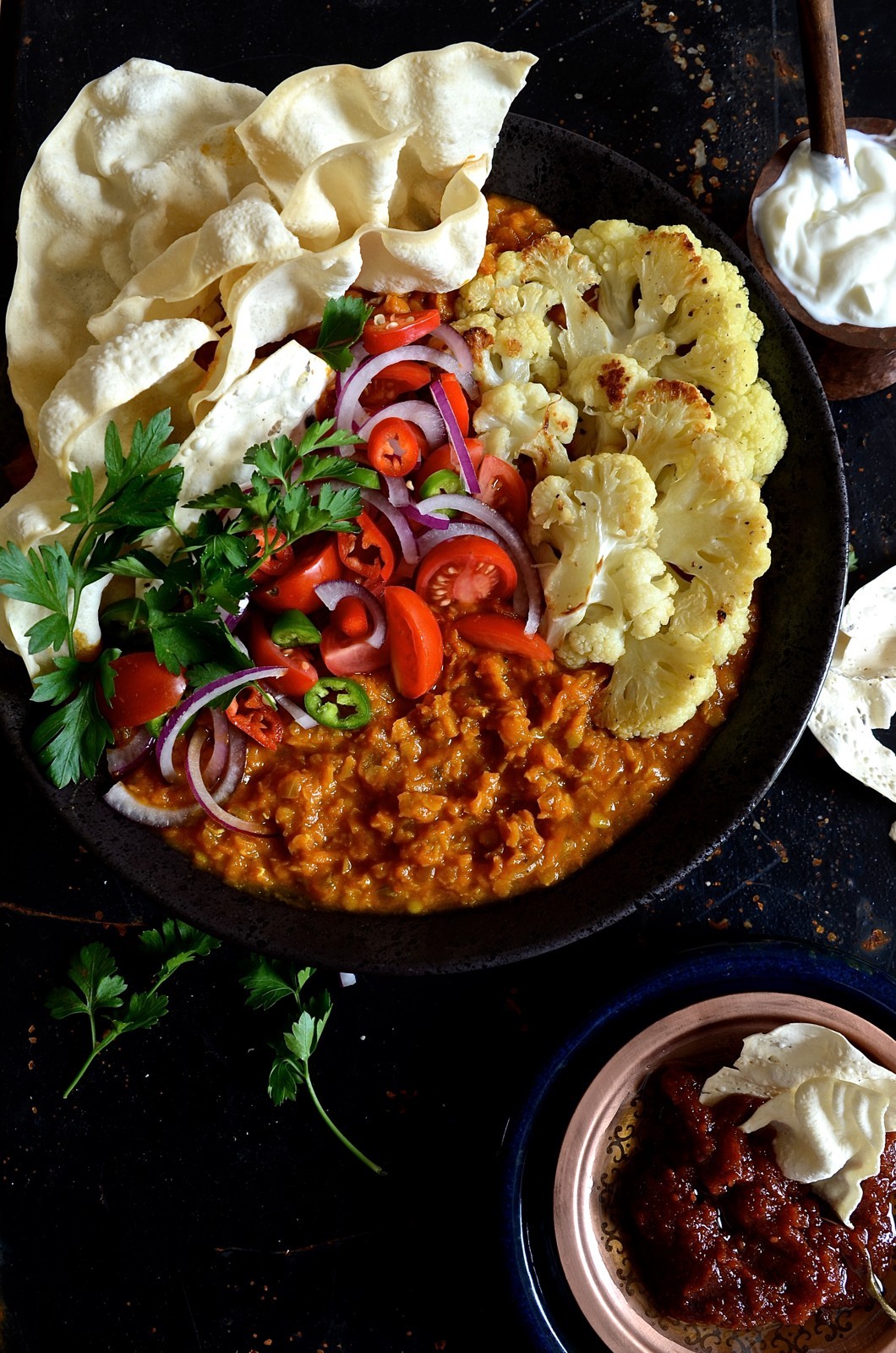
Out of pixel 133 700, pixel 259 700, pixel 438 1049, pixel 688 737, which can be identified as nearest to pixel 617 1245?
pixel 438 1049

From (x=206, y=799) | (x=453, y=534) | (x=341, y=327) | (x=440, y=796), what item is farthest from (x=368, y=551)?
(x=206, y=799)

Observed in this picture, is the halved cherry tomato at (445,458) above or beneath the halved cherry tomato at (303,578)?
above

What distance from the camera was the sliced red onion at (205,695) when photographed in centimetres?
270

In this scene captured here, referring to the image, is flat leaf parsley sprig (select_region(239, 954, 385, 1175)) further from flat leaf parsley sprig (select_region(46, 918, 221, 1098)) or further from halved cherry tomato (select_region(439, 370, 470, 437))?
halved cherry tomato (select_region(439, 370, 470, 437))

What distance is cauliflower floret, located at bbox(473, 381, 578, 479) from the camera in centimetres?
277

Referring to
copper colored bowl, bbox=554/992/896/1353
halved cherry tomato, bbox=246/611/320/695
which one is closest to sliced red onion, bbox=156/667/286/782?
halved cherry tomato, bbox=246/611/320/695

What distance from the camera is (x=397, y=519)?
110 inches

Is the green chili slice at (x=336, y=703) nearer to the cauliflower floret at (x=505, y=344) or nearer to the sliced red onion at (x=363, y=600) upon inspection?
the sliced red onion at (x=363, y=600)

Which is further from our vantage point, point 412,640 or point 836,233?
point 836,233

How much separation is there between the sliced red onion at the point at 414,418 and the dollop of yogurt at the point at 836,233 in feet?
3.74

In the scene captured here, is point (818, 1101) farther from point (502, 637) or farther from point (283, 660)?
point (283, 660)

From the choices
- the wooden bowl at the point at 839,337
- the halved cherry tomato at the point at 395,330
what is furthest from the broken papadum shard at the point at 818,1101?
the halved cherry tomato at the point at 395,330

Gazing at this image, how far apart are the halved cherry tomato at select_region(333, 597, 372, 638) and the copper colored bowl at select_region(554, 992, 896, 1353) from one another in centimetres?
141

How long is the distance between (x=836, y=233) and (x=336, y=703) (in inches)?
77.4
